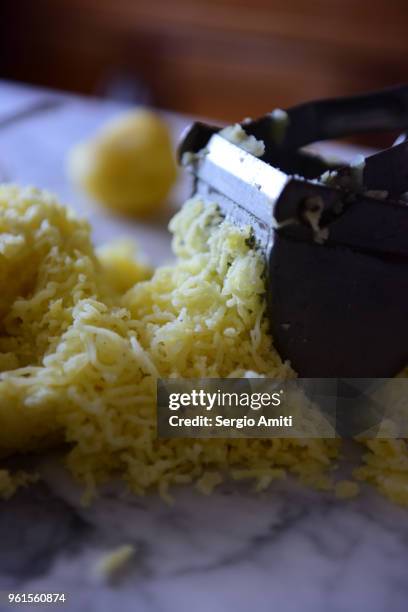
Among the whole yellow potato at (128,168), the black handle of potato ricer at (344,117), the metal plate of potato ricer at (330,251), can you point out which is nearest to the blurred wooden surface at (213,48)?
the whole yellow potato at (128,168)

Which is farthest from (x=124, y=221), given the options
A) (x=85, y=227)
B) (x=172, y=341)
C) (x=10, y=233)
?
(x=172, y=341)

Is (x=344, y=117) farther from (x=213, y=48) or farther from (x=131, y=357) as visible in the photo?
(x=213, y=48)

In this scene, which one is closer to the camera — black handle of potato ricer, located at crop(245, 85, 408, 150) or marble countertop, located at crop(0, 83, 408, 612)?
marble countertop, located at crop(0, 83, 408, 612)

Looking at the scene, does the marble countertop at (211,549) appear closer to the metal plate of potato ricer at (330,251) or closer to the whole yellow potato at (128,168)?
the metal plate of potato ricer at (330,251)

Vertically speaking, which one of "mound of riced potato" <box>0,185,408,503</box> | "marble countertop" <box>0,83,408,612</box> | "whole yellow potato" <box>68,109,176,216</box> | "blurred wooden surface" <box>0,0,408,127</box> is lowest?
"marble countertop" <box>0,83,408,612</box>

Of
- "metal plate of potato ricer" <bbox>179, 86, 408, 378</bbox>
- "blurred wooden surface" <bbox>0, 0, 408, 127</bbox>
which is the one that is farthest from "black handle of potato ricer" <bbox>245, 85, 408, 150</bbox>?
"blurred wooden surface" <bbox>0, 0, 408, 127</bbox>

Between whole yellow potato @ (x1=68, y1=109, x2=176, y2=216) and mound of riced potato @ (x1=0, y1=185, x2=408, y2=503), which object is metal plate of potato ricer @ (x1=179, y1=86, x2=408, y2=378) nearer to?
mound of riced potato @ (x1=0, y1=185, x2=408, y2=503)

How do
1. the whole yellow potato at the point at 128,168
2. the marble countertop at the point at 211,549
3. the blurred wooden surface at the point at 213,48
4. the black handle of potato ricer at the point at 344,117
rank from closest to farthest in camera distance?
the marble countertop at the point at 211,549 → the black handle of potato ricer at the point at 344,117 → the whole yellow potato at the point at 128,168 → the blurred wooden surface at the point at 213,48
